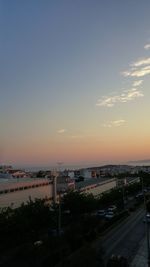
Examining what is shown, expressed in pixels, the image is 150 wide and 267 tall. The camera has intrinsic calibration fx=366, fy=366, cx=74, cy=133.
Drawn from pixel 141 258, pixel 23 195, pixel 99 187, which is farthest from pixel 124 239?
pixel 99 187

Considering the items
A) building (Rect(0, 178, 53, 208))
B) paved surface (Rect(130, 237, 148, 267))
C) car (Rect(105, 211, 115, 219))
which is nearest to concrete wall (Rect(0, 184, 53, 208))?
building (Rect(0, 178, 53, 208))

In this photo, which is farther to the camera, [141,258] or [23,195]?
[23,195]

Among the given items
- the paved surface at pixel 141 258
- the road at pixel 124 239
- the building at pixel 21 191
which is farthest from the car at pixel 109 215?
the paved surface at pixel 141 258

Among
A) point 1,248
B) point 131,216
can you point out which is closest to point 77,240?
point 1,248

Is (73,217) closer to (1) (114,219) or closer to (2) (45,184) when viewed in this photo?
(1) (114,219)

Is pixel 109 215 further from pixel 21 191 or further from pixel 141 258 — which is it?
pixel 141 258

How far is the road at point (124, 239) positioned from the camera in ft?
118

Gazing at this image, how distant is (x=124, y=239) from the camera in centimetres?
4175

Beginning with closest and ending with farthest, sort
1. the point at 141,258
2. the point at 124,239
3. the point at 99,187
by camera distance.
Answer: the point at 141,258 < the point at 124,239 < the point at 99,187

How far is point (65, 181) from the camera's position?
84688 mm

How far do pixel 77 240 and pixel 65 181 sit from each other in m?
46.8

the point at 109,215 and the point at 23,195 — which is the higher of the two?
the point at 23,195

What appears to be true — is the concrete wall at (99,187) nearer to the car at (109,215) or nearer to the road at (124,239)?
the car at (109,215)

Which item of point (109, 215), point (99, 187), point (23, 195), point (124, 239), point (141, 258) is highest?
point (99, 187)
